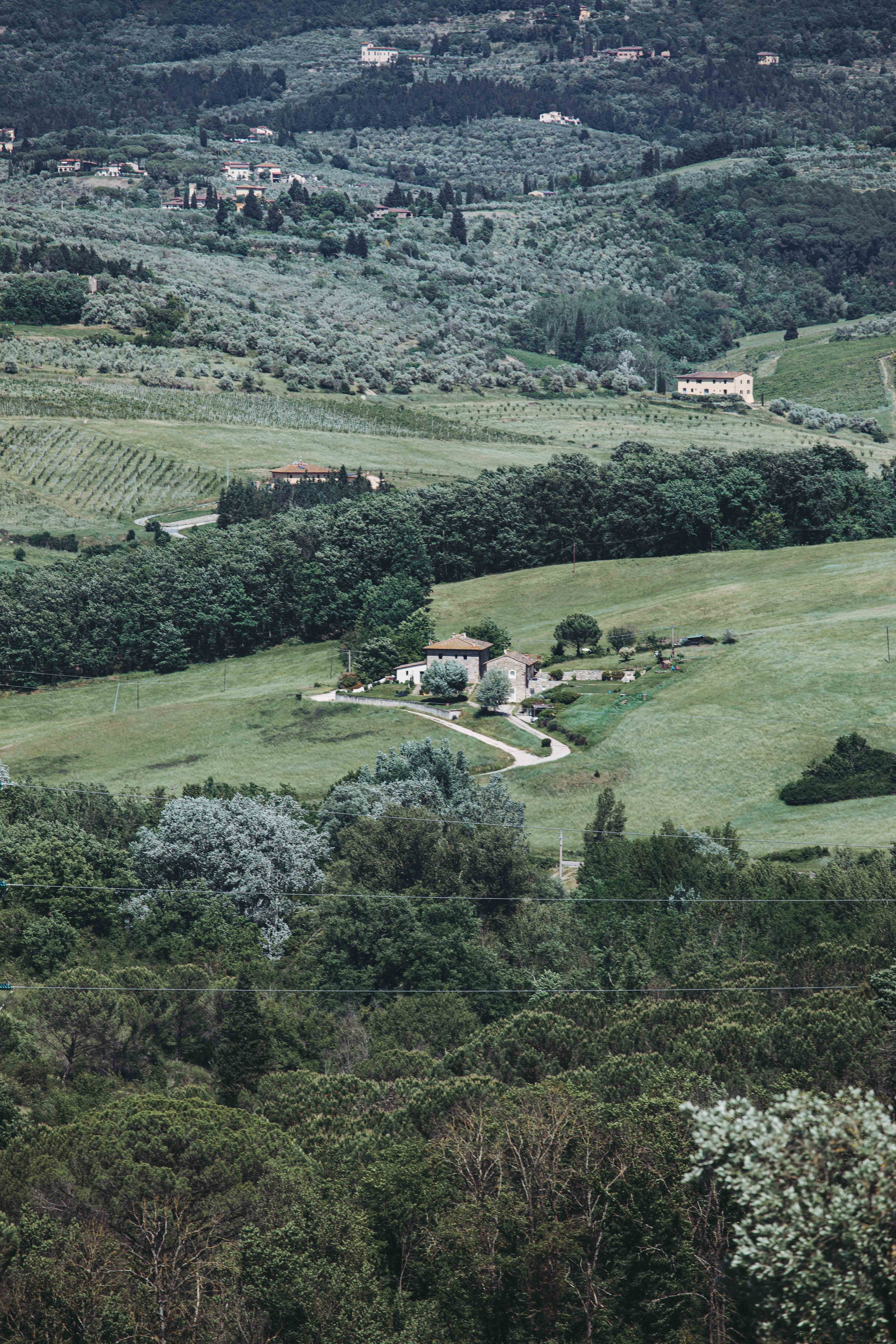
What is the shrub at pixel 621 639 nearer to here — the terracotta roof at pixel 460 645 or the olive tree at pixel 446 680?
the terracotta roof at pixel 460 645

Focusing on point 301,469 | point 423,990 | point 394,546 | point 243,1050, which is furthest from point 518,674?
point 301,469

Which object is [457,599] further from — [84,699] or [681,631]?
[84,699]

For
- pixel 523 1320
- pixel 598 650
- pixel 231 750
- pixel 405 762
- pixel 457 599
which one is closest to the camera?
pixel 523 1320

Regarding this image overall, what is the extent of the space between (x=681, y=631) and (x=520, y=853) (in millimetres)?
47001

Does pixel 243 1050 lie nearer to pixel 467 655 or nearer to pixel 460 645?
pixel 467 655

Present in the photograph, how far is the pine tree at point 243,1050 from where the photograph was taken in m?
69.0

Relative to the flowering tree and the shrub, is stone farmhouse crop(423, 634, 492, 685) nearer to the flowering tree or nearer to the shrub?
the shrub

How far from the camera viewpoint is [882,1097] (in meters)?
48.7

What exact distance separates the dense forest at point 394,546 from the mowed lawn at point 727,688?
4.96 m

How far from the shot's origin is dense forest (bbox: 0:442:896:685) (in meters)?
146

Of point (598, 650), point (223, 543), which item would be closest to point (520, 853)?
point (598, 650)

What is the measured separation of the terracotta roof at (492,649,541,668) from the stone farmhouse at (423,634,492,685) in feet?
3.30

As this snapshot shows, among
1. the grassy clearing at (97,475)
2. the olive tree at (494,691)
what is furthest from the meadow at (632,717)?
the grassy clearing at (97,475)

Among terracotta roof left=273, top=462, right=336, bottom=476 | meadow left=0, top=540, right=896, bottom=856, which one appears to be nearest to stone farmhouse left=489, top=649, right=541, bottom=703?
meadow left=0, top=540, right=896, bottom=856
